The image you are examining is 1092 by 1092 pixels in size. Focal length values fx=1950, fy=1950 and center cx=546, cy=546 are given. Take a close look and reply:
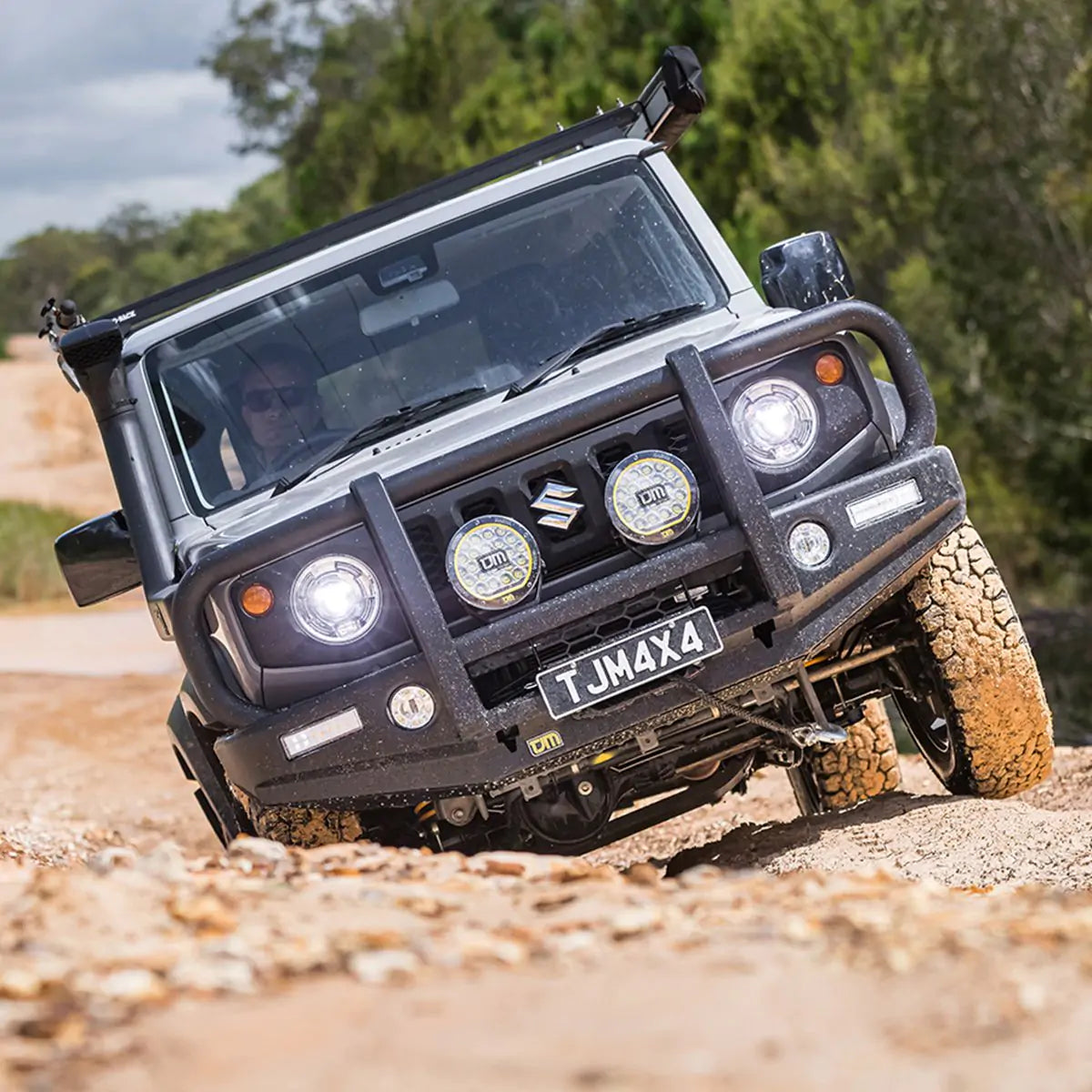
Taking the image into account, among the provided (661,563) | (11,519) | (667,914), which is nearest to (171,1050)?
(667,914)

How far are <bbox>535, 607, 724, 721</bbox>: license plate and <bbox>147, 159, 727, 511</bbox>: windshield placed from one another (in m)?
1.12

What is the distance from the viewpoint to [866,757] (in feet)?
22.3

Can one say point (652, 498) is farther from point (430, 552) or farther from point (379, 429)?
point (379, 429)

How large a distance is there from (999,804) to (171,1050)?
142 inches

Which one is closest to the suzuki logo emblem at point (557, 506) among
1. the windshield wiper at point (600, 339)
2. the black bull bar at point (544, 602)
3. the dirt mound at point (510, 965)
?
the black bull bar at point (544, 602)

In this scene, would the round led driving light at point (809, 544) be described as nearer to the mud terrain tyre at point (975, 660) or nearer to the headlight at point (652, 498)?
the headlight at point (652, 498)

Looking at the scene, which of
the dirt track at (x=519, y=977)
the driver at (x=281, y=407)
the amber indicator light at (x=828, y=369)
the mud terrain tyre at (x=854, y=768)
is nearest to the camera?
the dirt track at (x=519, y=977)

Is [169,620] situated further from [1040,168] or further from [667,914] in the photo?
[1040,168]

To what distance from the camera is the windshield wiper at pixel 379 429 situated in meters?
5.65

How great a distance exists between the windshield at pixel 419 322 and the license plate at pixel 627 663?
1.12m

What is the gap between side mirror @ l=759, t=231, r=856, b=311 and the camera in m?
5.74

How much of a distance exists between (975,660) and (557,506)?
1296 mm

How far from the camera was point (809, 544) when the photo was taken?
5.12 meters

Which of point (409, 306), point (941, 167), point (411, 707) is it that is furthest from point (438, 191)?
point (941, 167)
